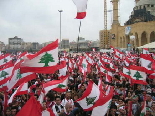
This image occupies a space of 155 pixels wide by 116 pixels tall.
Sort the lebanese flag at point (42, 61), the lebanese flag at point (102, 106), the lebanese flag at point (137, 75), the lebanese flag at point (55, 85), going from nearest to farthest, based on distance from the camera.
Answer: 1. the lebanese flag at point (102, 106)
2. the lebanese flag at point (42, 61)
3. the lebanese flag at point (55, 85)
4. the lebanese flag at point (137, 75)

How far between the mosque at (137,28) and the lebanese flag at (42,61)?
48.1 m

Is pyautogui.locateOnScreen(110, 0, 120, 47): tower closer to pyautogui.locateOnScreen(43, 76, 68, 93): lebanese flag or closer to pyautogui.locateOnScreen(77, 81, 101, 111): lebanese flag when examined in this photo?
pyautogui.locateOnScreen(43, 76, 68, 93): lebanese flag

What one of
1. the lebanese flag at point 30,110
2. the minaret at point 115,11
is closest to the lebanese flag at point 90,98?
the lebanese flag at point 30,110

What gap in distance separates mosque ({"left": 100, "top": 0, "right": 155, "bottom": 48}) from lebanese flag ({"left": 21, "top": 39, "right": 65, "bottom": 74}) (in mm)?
48107

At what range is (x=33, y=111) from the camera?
4.78m

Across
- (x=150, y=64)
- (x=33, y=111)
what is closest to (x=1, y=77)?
(x=33, y=111)

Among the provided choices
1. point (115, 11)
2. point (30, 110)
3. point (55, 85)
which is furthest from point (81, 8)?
point (115, 11)

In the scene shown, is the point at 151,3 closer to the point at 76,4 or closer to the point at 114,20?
the point at 114,20

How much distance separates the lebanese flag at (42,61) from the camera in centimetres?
657

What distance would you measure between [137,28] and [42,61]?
196ft

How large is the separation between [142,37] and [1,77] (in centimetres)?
6286

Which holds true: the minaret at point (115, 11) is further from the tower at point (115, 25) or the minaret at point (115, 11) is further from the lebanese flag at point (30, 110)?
the lebanese flag at point (30, 110)

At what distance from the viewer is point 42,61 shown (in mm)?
6699

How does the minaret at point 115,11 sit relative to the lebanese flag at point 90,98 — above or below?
above
